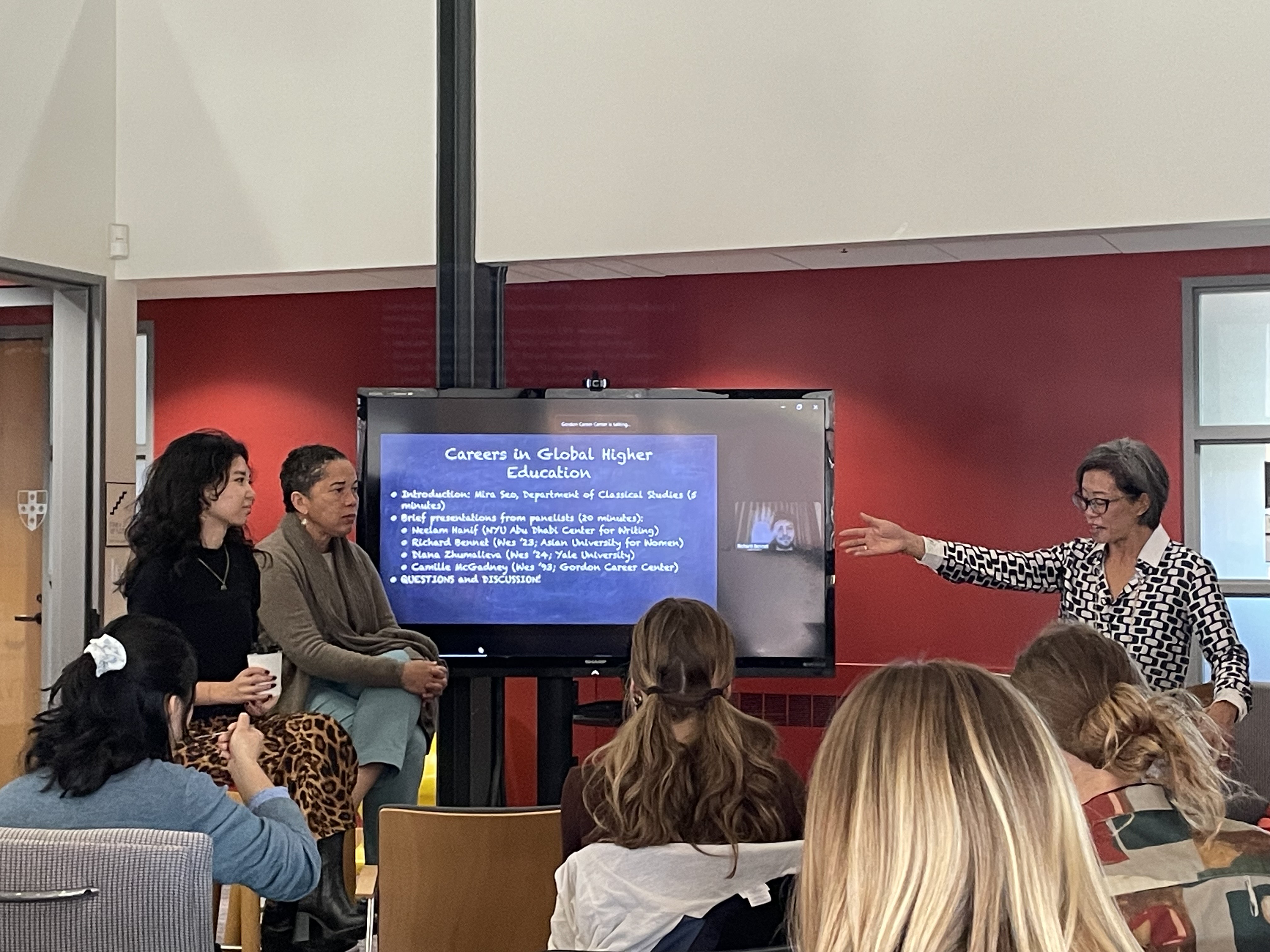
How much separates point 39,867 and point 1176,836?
1545mm

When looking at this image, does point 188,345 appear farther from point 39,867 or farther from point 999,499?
point 39,867

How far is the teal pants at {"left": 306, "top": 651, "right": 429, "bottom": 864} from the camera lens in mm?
4359

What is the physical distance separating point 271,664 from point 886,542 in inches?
73.1

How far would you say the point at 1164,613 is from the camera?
12.9 feet

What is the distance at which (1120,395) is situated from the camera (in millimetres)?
4504

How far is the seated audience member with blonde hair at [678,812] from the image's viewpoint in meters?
2.32

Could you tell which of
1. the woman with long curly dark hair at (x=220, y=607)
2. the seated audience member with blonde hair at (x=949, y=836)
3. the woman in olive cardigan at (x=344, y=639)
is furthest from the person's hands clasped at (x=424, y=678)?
the seated audience member with blonde hair at (x=949, y=836)

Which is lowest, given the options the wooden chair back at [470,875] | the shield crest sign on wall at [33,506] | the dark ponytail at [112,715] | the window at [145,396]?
the wooden chair back at [470,875]

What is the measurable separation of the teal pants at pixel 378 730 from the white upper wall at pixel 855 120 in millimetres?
1559

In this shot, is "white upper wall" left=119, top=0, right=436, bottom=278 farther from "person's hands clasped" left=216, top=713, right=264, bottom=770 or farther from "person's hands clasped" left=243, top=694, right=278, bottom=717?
"person's hands clasped" left=216, top=713, right=264, bottom=770

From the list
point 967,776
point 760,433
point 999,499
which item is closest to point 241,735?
point 967,776

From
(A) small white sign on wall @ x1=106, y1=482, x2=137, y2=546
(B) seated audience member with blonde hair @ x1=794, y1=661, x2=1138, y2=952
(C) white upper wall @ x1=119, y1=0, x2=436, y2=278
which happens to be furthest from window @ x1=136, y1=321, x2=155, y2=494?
(B) seated audience member with blonde hair @ x1=794, y1=661, x2=1138, y2=952

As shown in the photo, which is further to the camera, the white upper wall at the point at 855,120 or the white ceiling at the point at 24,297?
the white ceiling at the point at 24,297

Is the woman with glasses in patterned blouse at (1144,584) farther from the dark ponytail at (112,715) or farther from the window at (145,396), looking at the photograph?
the window at (145,396)
